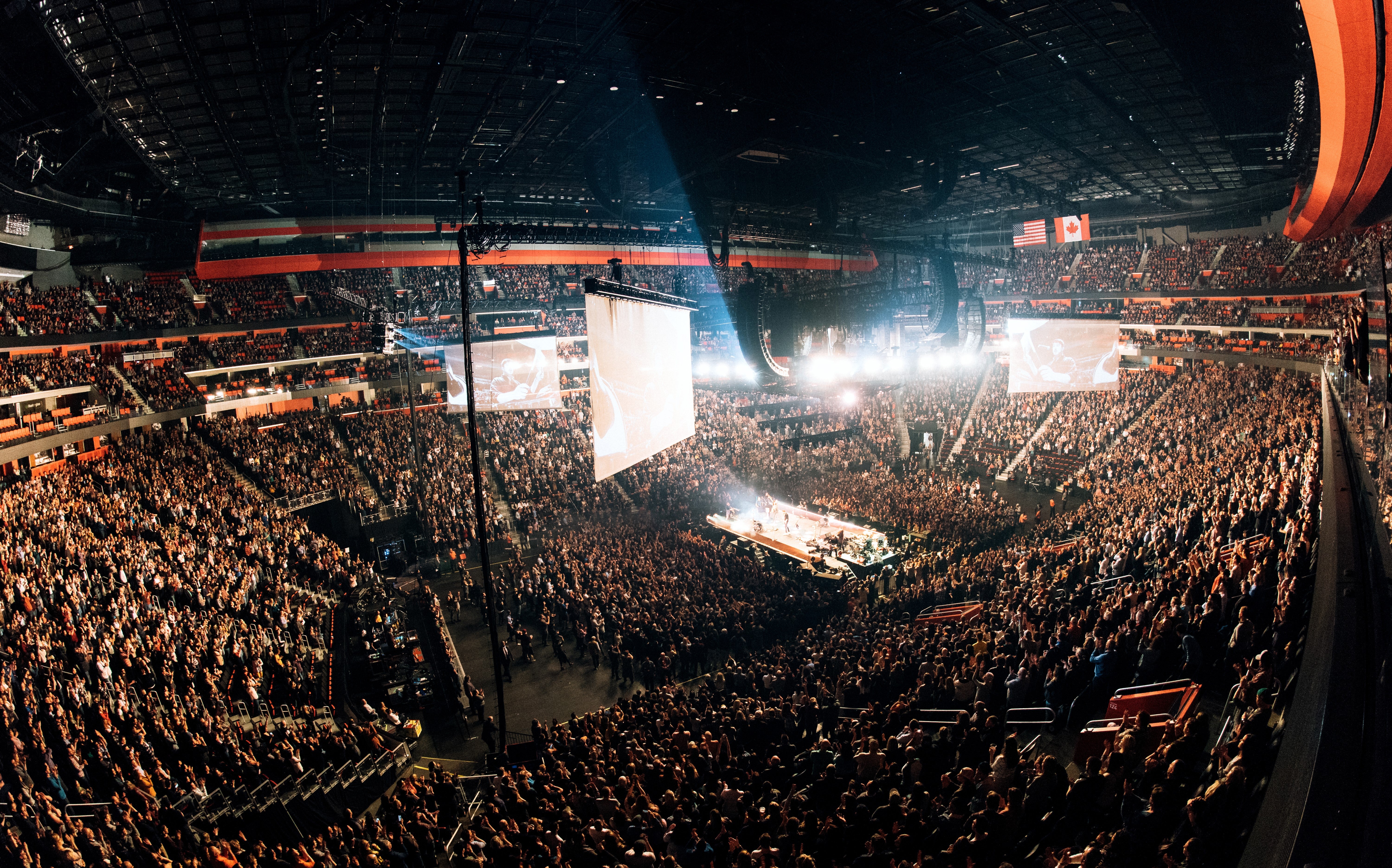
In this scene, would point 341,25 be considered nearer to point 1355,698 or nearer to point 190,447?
point 1355,698

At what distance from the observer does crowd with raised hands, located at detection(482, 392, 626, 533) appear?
23.9 meters

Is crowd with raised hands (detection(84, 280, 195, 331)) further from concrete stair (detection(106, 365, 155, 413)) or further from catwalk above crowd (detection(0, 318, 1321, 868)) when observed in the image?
catwalk above crowd (detection(0, 318, 1321, 868))

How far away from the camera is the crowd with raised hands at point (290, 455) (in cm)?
2372

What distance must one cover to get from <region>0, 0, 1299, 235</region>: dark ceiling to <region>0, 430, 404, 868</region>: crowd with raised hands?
10.1m

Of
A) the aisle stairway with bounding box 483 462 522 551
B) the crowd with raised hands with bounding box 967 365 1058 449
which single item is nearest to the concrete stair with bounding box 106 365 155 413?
the aisle stairway with bounding box 483 462 522 551

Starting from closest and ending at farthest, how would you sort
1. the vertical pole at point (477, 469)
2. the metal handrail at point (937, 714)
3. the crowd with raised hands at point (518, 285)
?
the metal handrail at point (937, 714), the vertical pole at point (477, 469), the crowd with raised hands at point (518, 285)

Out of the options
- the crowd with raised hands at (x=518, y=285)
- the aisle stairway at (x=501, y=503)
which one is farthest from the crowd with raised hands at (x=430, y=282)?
the aisle stairway at (x=501, y=503)

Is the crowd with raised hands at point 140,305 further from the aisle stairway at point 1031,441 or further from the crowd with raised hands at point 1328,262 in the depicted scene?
the crowd with raised hands at point 1328,262

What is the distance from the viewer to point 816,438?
33875mm

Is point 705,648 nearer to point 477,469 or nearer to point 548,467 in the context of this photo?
point 477,469

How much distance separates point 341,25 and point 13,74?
8651 millimetres

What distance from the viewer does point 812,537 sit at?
21953 mm

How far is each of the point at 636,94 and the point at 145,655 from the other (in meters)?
15.3

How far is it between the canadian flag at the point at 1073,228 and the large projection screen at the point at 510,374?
21539mm
